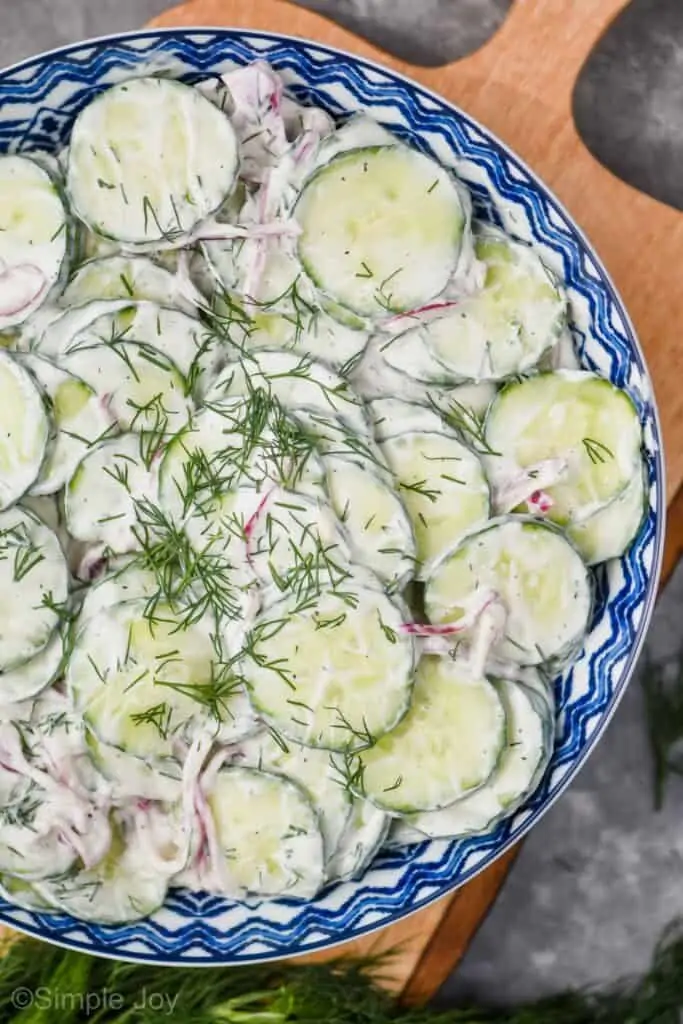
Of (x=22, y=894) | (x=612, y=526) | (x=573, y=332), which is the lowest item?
(x=22, y=894)

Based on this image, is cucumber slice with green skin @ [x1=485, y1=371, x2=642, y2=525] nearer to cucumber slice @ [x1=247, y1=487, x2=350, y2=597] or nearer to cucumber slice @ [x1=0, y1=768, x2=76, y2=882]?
cucumber slice @ [x1=247, y1=487, x2=350, y2=597]

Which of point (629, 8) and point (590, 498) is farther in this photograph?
point (629, 8)

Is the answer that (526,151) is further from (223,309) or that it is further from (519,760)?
(519,760)

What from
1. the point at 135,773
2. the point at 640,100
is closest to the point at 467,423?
the point at 135,773

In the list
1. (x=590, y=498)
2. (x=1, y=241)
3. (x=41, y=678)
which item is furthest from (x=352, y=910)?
(x=1, y=241)

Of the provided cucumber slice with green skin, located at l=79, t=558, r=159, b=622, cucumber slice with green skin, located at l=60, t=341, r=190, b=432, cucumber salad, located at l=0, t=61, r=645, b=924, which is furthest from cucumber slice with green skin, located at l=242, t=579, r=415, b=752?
cucumber slice with green skin, located at l=60, t=341, r=190, b=432

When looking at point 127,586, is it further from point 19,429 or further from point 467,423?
point 467,423

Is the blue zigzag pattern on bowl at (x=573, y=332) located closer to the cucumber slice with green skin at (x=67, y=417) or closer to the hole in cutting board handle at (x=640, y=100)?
the cucumber slice with green skin at (x=67, y=417)
